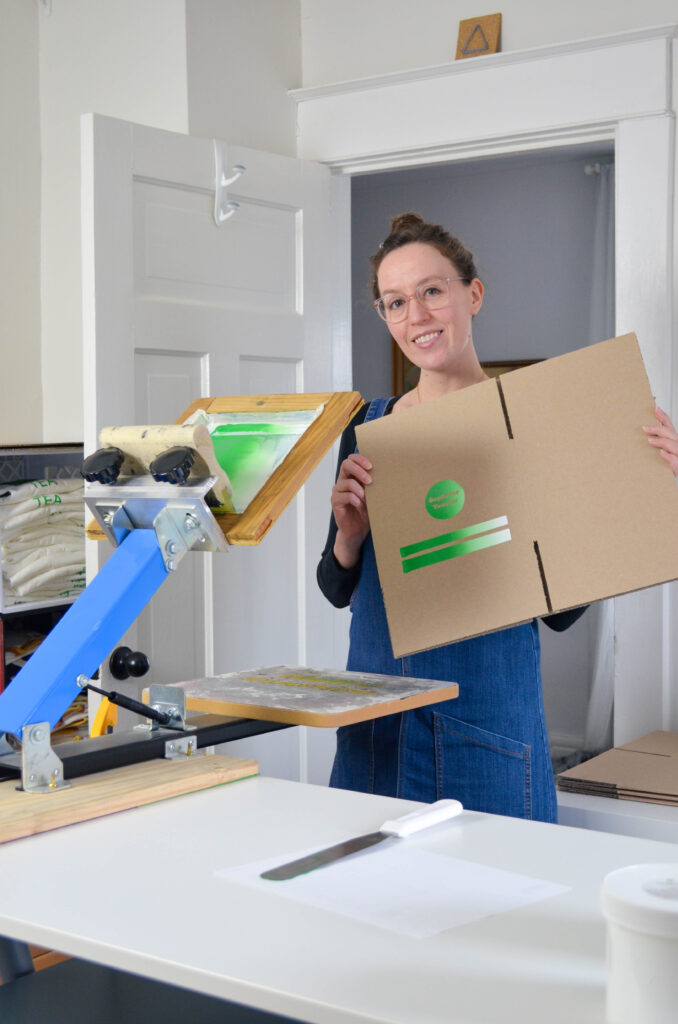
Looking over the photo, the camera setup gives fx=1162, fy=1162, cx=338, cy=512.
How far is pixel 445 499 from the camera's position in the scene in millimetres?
1740

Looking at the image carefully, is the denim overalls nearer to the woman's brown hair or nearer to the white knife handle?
the white knife handle

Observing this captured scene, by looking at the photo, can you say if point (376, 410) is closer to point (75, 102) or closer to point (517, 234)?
point (75, 102)

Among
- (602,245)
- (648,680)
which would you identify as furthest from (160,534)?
(602,245)

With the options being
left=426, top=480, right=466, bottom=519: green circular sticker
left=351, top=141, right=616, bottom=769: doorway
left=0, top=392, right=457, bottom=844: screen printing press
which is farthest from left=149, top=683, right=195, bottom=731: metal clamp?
left=351, top=141, right=616, bottom=769: doorway

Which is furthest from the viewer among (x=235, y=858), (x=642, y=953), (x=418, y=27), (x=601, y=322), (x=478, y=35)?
(x=601, y=322)

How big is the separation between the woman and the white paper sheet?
668 mm

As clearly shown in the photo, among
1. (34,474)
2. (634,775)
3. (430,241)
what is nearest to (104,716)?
(430,241)

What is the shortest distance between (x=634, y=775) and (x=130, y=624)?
1342 mm

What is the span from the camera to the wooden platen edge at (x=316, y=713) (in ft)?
4.64

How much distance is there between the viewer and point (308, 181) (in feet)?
9.71

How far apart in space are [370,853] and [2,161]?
7.82 feet

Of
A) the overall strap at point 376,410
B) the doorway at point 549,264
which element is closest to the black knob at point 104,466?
the overall strap at point 376,410

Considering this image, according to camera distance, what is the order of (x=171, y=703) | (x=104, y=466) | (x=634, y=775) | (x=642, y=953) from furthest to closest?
(x=634, y=775) → (x=171, y=703) → (x=104, y=466) → (x=642, y=953)

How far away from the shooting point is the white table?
83 centimetres
